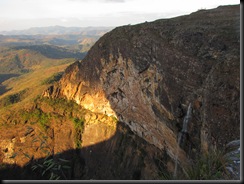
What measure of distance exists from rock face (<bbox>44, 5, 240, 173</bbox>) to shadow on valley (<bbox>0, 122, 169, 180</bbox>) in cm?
70

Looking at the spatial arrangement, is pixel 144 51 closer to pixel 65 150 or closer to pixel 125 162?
pixel 125 162

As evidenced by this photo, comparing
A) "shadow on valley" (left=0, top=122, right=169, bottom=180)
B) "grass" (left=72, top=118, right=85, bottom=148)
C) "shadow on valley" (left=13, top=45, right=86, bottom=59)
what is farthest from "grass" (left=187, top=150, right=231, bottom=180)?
"shadow on valley" (left=13, top=45, right=86, bottom=59)

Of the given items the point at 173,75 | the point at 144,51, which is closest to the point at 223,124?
the point at 173,75

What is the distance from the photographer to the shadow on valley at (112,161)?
16.3 meters

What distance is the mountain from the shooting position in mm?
11812

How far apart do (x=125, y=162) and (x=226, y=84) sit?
8561 millimetres

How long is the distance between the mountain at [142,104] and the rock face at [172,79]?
0.05 m

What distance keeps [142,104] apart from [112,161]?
174 inches

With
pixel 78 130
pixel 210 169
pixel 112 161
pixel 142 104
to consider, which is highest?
pixel 210 169

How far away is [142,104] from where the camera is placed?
1641cm

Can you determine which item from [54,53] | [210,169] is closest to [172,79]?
[210,169]

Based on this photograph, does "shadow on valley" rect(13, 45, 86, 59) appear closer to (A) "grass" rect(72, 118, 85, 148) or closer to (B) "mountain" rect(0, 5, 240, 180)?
(B) "mountain" rect(0, 5, 240, 180)

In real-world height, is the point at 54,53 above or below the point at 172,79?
below

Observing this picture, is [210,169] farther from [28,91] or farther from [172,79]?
[28,91]
